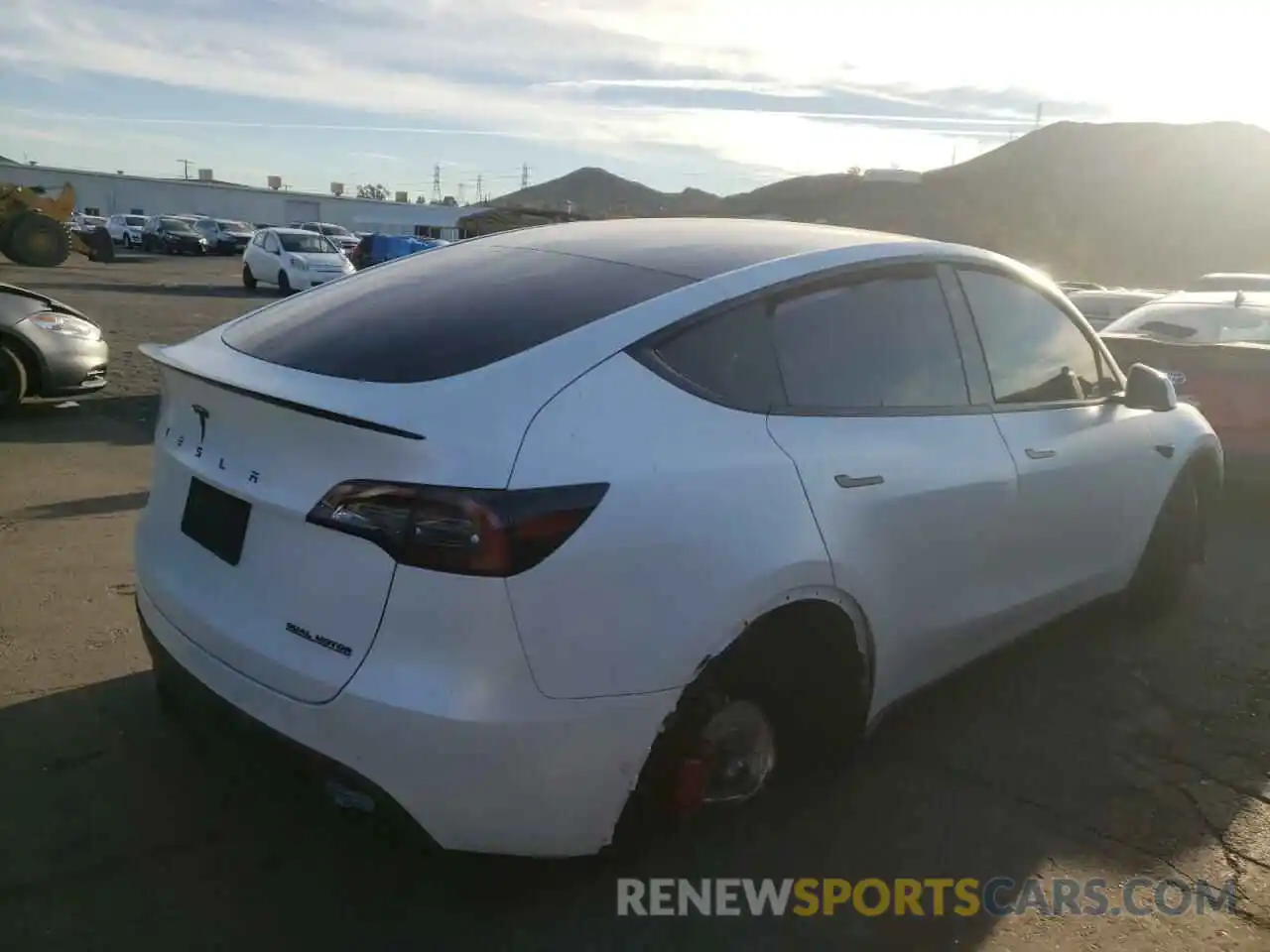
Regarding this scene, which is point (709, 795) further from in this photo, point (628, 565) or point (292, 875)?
point (292, 875)

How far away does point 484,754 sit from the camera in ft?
8.01

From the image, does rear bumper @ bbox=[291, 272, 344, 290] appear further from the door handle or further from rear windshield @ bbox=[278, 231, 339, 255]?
the door handle

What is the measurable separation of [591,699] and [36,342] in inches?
318

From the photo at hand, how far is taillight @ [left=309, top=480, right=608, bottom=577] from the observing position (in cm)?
240

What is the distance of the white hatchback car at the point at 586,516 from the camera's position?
245 centimetres

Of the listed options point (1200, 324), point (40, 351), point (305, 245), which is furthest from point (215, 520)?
point (305, 245)

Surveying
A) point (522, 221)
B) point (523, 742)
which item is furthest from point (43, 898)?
point (522, 221)

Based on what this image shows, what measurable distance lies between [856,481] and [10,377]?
26.5 ft

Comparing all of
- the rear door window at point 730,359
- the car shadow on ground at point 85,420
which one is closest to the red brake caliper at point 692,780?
the rear door window at point 730,359

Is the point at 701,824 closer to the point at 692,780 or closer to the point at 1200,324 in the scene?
the point at 692,780

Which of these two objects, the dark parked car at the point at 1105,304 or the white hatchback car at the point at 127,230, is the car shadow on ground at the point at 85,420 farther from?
the white hatchback car at the point at 127,230

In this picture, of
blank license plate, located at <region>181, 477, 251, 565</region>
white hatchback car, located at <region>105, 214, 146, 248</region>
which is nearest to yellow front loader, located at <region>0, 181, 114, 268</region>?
white hatchback car, located at <region>105, 214, 146, 248</region>

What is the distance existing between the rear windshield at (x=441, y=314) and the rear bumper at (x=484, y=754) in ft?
2.54

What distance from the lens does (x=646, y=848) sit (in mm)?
2912
